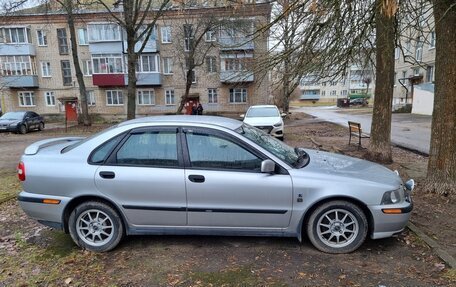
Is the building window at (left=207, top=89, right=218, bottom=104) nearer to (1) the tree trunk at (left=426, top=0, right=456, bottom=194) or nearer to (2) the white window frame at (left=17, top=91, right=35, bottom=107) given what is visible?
(2) the white window frame at (left=17, top=91, right=35, bottom=107)

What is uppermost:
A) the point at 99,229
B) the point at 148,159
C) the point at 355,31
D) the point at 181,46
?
the point at 181,46

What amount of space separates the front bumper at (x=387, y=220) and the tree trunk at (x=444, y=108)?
2136 mm

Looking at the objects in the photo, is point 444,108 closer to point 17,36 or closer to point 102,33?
point 102,33

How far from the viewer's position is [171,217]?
3633mm

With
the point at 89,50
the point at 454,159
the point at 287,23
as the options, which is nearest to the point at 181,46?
the point at 89,50

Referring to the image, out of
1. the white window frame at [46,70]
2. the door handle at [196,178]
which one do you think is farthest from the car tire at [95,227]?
the white window frame at [46,70]

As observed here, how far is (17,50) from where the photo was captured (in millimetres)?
32344

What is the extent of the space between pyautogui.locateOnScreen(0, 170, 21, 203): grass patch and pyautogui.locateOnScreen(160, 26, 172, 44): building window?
25906 mm

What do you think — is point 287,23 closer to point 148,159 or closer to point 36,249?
point 148,159

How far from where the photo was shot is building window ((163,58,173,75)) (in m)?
32.8

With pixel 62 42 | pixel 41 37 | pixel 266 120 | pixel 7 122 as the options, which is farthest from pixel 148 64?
pixel 266 120

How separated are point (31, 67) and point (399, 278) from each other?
3794cm

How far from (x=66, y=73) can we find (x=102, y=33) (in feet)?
20.5

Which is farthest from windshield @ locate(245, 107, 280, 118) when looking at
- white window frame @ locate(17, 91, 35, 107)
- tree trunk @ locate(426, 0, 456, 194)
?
white window frame @ locate(17, 91, 35, 107)
